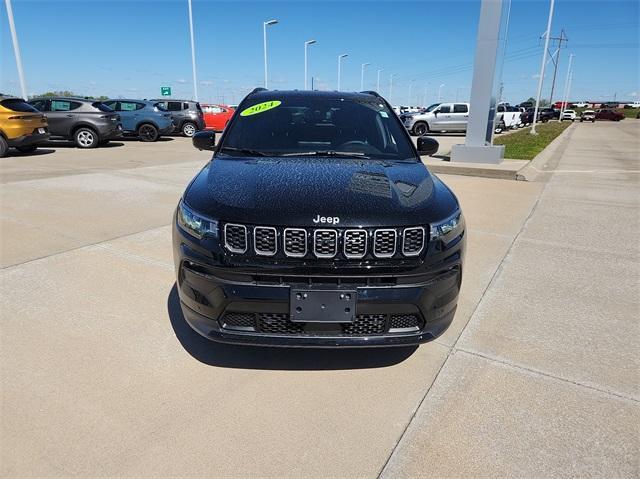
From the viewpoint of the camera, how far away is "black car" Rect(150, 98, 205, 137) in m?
20.3

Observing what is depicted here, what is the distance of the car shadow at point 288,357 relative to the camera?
264cm

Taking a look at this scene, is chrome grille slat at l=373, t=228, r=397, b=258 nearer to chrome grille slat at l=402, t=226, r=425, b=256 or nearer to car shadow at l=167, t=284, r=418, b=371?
chrome grille slat at l=402, t=226, r=425, b=256

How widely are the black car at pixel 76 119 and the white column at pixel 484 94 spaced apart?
11.6m

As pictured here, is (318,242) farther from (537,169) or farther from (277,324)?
(537,169)

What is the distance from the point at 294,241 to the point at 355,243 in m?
0.31

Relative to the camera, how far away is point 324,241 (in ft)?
6.97

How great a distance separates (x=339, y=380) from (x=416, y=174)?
4.73 feet

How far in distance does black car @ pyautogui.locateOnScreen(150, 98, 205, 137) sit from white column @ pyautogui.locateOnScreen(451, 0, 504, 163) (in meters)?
13.8

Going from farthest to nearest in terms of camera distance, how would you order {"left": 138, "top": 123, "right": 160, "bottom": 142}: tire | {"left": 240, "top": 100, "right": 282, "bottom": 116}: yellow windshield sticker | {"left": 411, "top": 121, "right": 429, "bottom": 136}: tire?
{"left": 411, "top": 121, "right": 429, "bottom": 136}: tire, {"left": 138, "top": 123, "right": 160, "bottom": 142}: tire, {"left": 240, "top": 100, "right": 282, "bottom": 116}: yellow windshield sticker

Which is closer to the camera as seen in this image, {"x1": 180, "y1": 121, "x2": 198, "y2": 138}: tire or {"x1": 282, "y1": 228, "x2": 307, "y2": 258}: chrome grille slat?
{"x1": 282, "y1": 228, "x2": 307, "y2": 258}: chrome grille slat

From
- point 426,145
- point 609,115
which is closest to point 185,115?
point 426,145

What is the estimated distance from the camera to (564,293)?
3.77m

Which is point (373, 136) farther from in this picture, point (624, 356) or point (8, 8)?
point (8, 8)

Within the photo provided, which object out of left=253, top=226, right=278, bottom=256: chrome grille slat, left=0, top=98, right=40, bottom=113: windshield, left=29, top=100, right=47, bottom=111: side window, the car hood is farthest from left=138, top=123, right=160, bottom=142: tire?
left=253, top=226, right=278, bottom=256: chrome grille slat
